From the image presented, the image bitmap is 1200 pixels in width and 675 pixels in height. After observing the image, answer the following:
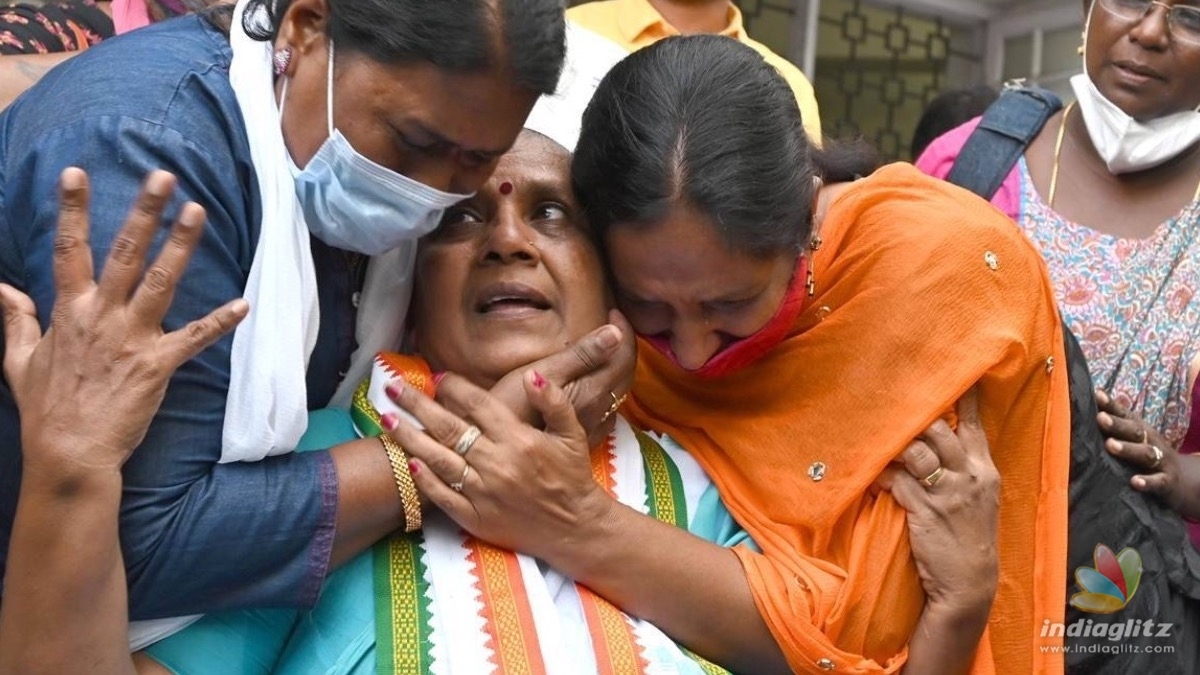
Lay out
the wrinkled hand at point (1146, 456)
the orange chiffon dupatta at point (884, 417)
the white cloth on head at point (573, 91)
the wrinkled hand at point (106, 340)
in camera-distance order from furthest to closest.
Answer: the wrinkled hand at point (1146, 456) → the white cloth on head at point (573, 91) → the orange chiffon dupatta at point (884, 417) → the wrinkled hand at point (106, 340)

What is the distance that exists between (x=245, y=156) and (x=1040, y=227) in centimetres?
190

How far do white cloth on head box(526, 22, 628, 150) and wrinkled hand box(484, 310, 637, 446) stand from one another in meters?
0.34

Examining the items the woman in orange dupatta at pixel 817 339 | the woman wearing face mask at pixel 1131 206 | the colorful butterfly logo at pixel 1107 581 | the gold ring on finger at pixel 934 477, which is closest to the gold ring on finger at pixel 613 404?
the woman in orange dupatta at pixel 817 339

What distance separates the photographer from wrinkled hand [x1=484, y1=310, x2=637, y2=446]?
7.65 feet

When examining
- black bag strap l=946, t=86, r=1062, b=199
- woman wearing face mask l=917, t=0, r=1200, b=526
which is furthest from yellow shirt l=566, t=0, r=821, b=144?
woman wearing face mask l=917, t=0, r=1200, b=526

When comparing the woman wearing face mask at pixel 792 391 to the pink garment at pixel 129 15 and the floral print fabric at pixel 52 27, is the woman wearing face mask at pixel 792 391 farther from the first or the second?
the floral print fabric at pixel 52 27

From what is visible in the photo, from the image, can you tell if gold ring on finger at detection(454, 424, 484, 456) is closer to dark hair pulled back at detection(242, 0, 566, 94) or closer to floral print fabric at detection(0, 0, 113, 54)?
dark hair pulled back at detection(242, 0, 566, 94)

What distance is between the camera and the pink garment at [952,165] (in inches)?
131

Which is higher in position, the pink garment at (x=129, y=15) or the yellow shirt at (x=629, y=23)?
the pink garment at (x=129, y=15)

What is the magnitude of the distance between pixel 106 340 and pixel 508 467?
0.68m

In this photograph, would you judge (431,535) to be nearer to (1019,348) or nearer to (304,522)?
(304,522)

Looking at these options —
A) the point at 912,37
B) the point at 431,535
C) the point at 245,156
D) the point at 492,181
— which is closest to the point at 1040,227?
the point at 492,181

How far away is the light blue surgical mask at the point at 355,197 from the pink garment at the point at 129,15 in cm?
88

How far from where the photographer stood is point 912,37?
6.91 metres
